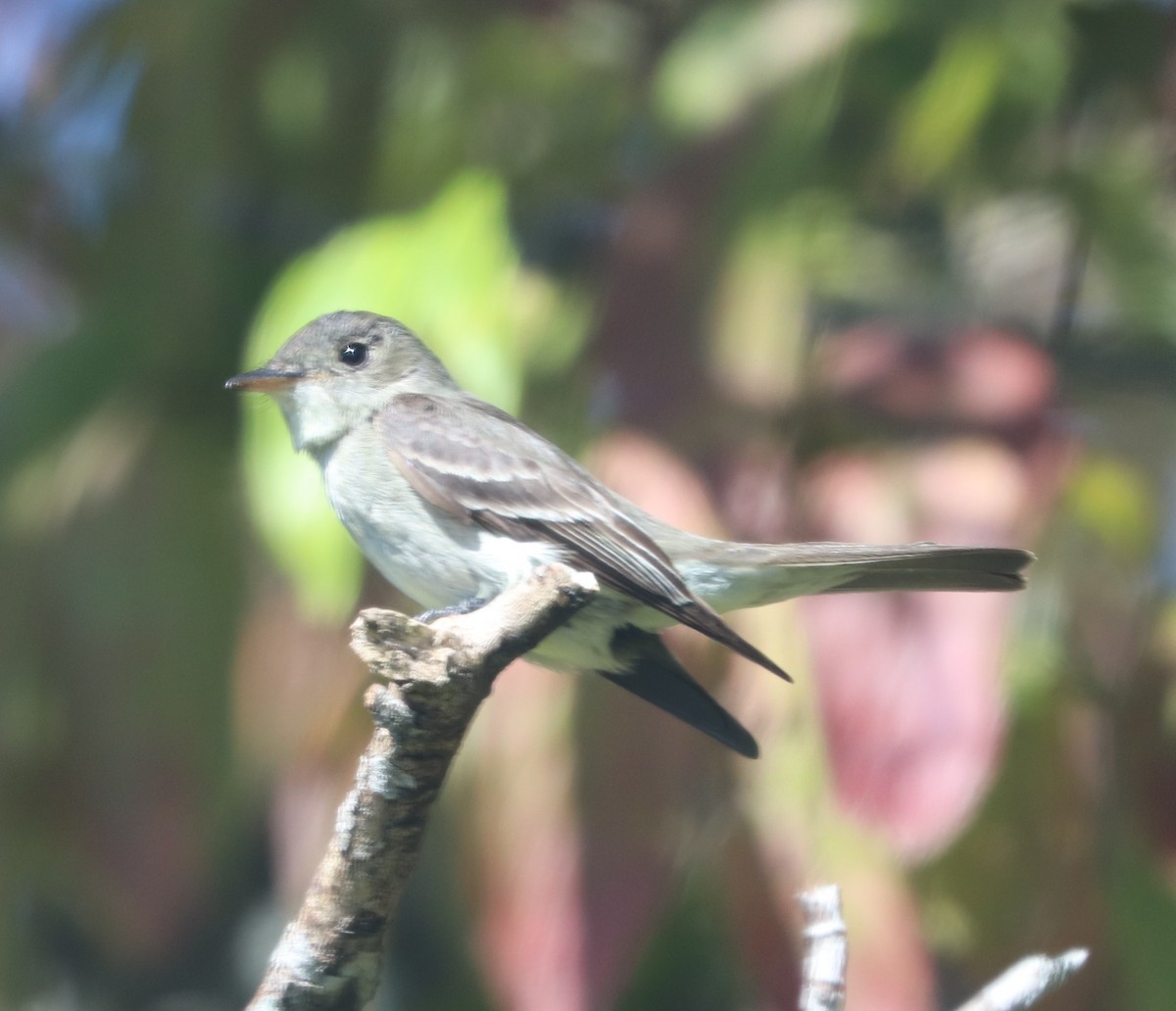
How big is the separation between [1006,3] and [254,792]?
8.10ft

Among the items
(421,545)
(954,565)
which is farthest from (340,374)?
(954,565)

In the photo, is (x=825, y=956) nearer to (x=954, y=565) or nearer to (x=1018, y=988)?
(x=1018, y=988)

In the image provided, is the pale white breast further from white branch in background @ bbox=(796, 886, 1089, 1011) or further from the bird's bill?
white branch in background @ bbox=(796, 886, 1089, 1011)

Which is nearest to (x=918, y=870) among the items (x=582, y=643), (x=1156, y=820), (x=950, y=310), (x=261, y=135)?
(x=1156, y=820)

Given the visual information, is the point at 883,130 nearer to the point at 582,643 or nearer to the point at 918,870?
the point at 582,643

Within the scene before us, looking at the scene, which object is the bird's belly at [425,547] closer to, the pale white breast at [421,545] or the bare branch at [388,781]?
the pale white breast at [421,545]

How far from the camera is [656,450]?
8.89 ft

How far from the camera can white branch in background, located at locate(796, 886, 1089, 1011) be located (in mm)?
1810

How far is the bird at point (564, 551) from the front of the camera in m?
2.52

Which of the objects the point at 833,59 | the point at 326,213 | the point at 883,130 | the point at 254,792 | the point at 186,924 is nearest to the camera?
the point at 833,59

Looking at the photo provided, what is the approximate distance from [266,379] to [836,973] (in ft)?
5.41

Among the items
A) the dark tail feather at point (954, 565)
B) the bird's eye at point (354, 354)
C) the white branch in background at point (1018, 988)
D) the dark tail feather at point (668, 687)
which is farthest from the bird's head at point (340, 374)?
the white branch in background at point (1018, 988)

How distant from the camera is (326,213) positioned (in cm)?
370

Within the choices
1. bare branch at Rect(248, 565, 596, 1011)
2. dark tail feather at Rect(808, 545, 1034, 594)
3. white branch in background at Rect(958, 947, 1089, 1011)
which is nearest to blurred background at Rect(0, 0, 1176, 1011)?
dark tail feather at Rect(808, 545, 1034, 594)
